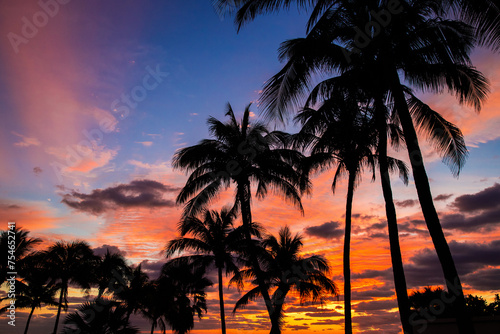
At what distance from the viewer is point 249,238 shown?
17656mm

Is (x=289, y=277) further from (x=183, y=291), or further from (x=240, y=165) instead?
(x=183, y=291)

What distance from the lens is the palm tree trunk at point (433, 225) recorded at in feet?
21.1

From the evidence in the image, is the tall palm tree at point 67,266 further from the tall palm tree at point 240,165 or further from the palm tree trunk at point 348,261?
the palm tree trunk at point 348,261

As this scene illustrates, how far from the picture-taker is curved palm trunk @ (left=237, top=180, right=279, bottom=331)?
57.6ft

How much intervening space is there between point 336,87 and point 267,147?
945 centimetres

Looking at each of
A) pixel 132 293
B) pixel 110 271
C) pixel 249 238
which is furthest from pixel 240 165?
pixel 110 271

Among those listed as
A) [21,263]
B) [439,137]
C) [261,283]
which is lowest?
[261,283]

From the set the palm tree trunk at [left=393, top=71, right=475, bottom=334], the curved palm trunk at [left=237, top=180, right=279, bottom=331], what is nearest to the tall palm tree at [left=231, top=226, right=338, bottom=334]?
the curved palm trunk at [left=237, top=180, right=279, bottom=331]

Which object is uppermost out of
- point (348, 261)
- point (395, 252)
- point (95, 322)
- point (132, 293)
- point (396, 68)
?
point (396, 68)

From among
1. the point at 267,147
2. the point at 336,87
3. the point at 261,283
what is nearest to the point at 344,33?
the point at 336,87

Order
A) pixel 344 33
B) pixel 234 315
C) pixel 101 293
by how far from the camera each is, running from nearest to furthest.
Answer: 1. pixel 344 33
2. pixel 234 315
3. pixel 101 293

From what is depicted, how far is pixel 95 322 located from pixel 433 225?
12.4 metres

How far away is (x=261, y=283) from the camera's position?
1741 centimetres

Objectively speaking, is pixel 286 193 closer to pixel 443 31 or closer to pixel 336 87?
pixel 336 87
